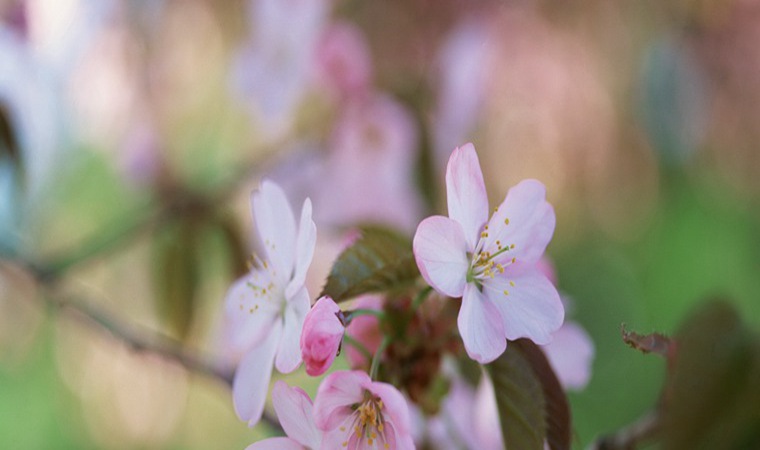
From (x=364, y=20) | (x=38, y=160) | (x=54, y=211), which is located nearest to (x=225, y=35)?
(x=364, y=20)

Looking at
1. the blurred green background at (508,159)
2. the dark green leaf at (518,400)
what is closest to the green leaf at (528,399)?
the dark green leaf at (518,400)

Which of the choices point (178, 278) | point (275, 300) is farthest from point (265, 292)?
point (178, 278)

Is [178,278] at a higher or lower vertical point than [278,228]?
lower

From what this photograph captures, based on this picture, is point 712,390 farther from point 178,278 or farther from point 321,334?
point 178,278

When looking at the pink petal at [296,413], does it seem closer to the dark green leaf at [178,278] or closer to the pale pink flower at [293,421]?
the pale pink flower at [293,421]

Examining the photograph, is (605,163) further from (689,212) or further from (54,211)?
(54,211)

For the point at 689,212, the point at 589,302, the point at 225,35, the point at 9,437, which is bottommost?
the point at 9,437

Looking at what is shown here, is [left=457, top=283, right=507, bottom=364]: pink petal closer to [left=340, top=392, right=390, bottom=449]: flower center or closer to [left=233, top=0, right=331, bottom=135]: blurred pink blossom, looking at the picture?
[left=340, top=392, right=390, bottom=449]: flower center
